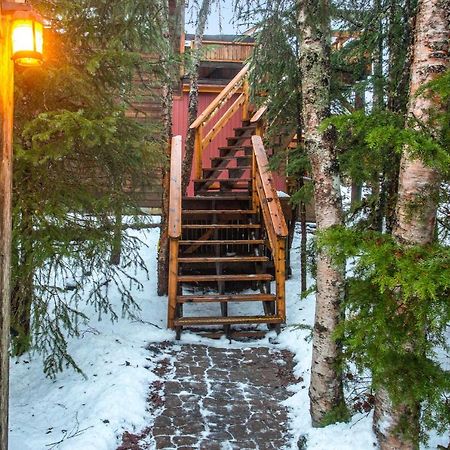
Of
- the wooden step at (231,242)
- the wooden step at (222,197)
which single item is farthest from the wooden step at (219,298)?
the wooden step at (222,197)

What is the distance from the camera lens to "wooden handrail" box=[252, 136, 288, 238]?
272 inches

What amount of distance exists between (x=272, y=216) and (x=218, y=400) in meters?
3.05

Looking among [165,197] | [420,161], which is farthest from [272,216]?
[420,161]

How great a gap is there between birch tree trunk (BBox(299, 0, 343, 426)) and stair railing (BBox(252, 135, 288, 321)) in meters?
2.74

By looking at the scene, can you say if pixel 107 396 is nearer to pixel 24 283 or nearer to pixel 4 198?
pixel 24 283

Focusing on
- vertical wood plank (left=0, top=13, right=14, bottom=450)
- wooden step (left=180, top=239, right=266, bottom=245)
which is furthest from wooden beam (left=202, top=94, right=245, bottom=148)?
vertical wood plank (left=0, top=13, right=14, bottom=450)

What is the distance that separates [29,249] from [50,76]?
1.74 meters

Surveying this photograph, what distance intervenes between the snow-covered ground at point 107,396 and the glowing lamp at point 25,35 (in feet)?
9.96

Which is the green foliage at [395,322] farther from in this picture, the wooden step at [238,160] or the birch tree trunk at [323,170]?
the wooden step at [238,160]

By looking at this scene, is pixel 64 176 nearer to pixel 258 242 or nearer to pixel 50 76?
pixel 50 76

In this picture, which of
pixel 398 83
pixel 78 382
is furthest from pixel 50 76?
pixel 398 83

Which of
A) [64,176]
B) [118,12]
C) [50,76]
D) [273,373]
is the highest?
[118,12]

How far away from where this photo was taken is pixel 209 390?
5.11 m

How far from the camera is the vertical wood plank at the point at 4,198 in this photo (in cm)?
337
